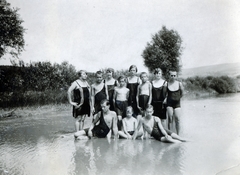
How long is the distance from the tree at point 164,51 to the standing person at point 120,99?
1684 millimetres

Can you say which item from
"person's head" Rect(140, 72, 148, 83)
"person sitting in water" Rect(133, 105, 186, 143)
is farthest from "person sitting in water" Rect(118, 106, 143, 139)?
"person's head" Rect(140, 72, 148, 83)

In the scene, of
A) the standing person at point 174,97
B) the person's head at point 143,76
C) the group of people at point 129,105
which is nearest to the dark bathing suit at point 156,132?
the group of people at point 129,105

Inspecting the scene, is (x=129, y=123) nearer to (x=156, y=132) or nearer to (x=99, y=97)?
(x=156, y=132)

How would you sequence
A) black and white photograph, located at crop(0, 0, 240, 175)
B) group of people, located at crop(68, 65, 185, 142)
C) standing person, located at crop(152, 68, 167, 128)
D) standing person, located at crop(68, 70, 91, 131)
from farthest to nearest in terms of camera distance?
standing person, located at crop(68, 70, 91, 131) → standing person, located at crop(152, 68, 167, 128) → group of people, located at crop(68, 65, 185, 142) → black and white photograph, located at crop(0, 0, 240, 175)

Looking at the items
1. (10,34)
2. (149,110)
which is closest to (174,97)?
(149,110)

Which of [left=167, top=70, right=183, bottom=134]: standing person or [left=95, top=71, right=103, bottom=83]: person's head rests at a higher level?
[left=95, top=71, right=103, bottom=83]: person's head

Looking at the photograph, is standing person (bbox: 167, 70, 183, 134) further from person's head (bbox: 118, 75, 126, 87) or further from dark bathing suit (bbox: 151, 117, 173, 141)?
person's head (bbox: 118, 75, 126, 87)

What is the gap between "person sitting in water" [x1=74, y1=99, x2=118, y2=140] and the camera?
420 centimetres

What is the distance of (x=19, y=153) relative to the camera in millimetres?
3592

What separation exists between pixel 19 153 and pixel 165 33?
13.9 ft

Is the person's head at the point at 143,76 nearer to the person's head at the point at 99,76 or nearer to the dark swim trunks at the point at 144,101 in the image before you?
the dark swim trunks at the point at 144,101

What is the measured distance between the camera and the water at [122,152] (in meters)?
3.01

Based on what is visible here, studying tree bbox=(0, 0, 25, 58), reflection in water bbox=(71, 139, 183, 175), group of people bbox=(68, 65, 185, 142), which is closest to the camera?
reflection in water bbox=(71, 139, 183, 175)

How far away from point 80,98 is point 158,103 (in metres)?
1.60
